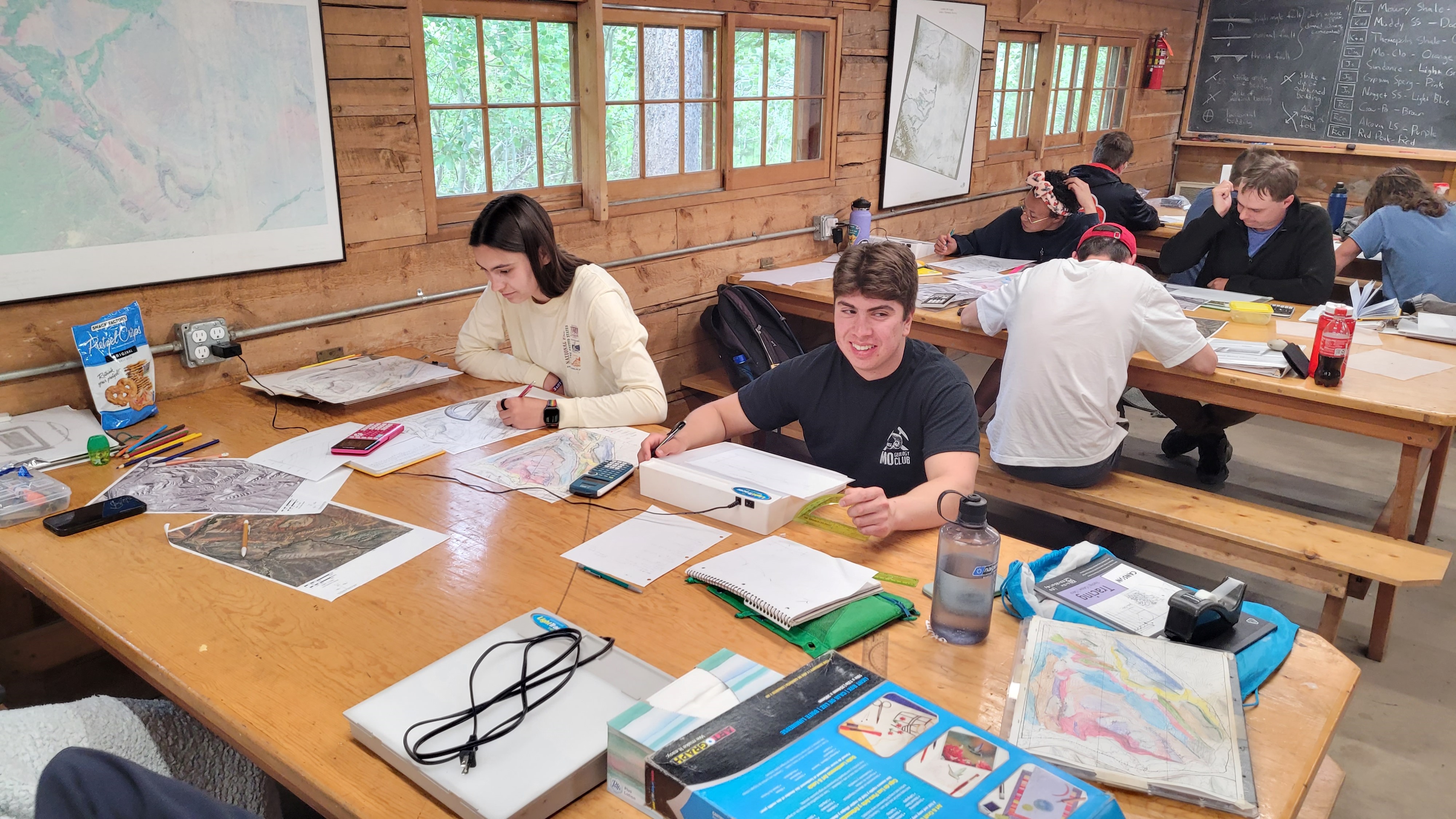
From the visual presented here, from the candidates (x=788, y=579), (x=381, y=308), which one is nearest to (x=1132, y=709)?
(x=788, y=579)

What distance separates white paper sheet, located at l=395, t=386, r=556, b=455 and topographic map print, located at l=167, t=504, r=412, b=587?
37 centimetres

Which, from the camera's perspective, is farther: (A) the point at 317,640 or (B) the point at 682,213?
(B) the point at 682,213

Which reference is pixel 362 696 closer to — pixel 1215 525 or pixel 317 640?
pixel 317 640

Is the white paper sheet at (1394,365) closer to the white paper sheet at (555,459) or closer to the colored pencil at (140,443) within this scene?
the white paper sheet at (555,459)

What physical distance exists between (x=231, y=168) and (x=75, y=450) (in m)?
0.82

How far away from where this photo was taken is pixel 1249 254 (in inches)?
152

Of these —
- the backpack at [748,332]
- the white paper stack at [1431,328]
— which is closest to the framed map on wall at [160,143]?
the backpack at [748,332]

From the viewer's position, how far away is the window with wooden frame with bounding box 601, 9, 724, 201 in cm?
332

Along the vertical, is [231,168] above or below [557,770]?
above

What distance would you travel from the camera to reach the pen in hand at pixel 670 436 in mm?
1995

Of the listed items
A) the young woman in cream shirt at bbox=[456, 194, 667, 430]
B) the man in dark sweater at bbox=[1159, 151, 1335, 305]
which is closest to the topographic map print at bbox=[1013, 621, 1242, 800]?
the young woman in cream shirt at bbox=[456, 194, 667, 430]

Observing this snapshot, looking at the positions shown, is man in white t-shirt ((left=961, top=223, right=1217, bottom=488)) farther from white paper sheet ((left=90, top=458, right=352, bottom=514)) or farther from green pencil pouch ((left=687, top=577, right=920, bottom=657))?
white paper sheet ((left=90, top=458, right=352, bottom=514))

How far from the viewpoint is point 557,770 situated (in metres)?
1.02

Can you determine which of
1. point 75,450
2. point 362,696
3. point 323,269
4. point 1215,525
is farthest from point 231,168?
point 1215,525
